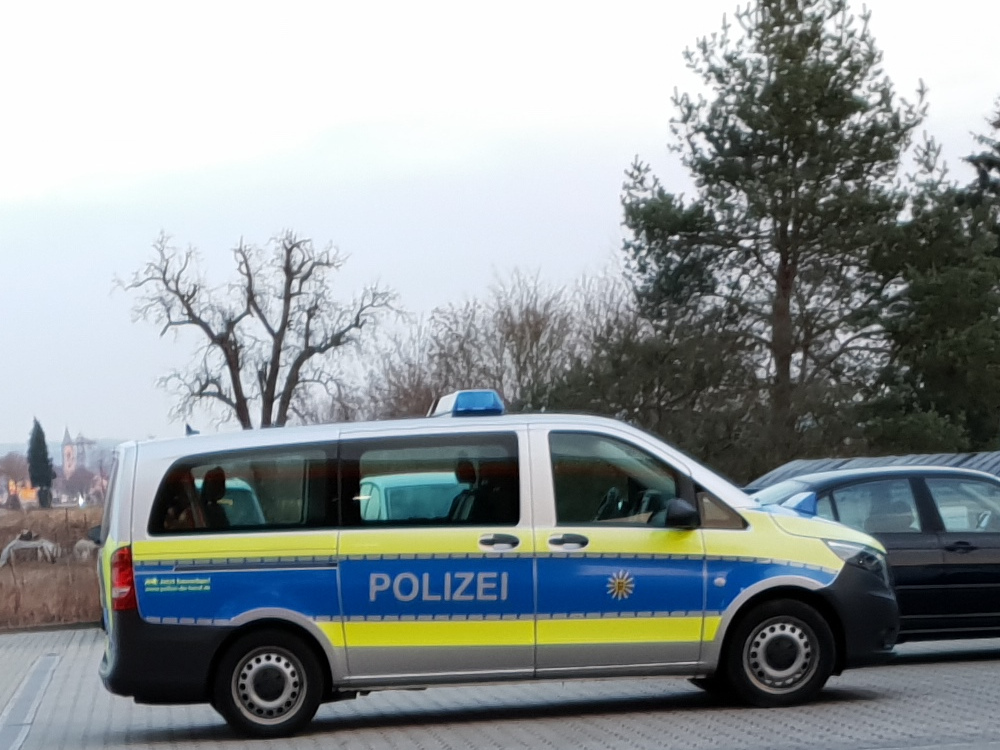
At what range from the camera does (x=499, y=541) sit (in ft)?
33.5

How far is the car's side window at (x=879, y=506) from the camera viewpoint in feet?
43.7

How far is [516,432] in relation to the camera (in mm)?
10422

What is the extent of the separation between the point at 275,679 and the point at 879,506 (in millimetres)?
5461

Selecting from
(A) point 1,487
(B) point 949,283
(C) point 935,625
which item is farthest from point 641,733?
(A) point 1,487

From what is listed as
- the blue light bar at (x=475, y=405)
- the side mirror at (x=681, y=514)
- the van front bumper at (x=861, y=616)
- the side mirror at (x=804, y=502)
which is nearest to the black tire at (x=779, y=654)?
the van front bumper at (x=861, y=616)

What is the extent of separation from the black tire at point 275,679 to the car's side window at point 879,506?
4.98 metres

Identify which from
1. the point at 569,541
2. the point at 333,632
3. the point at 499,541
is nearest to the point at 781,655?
the point at 569,541

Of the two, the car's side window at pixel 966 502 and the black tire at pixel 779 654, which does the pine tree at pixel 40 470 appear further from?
the black tire at pixel 779 654

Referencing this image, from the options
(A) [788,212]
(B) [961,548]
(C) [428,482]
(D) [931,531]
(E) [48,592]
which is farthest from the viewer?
(A) [788,212]

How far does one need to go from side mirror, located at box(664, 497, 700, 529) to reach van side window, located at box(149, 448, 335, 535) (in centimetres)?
204

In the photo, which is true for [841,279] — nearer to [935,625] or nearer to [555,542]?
[935,625]

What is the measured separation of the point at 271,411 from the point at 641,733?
52.8 meters

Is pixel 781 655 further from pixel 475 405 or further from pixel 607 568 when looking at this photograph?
pixel 475 405

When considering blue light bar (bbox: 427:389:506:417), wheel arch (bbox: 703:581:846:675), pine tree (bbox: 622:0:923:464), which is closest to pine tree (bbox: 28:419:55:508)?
pine tree (bbox: 622:0:923:464)
